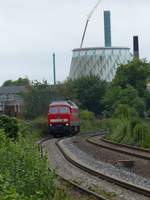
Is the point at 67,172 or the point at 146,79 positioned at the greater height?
the point at 146,79

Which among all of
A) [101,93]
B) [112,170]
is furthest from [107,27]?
[112,170]

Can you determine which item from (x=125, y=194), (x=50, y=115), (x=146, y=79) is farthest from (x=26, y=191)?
(x=146, y=79)

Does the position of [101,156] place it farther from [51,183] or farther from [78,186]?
[51,183]

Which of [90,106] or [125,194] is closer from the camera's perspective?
[125,194]

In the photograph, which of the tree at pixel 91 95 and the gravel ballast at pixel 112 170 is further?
the tree at pixel 91 95

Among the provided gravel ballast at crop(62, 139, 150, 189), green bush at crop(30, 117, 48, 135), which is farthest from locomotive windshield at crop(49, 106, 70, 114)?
gravel ballast at crop(62, 139, 150, 189)

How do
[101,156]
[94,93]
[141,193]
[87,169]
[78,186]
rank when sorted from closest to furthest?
[141,193] < [78,186] < [87,169] < [101,156] < [94,93]

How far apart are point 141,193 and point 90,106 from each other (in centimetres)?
7998

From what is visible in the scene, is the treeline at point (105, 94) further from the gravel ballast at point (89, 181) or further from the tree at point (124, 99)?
the gravel ballast at point (89, 181)

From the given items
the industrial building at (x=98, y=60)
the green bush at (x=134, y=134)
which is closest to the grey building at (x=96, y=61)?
the industrial building at (x=98, y=60)

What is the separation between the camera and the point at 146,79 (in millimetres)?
Answer: 89562

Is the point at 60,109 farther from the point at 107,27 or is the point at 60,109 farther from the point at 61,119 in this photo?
the point at 107,27

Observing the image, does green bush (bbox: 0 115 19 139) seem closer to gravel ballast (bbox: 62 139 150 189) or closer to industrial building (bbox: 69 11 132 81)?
gravel ballast (bbox: 62 139 150 189)

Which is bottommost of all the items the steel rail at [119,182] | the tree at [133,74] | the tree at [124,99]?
the steel rail at [119,182]
